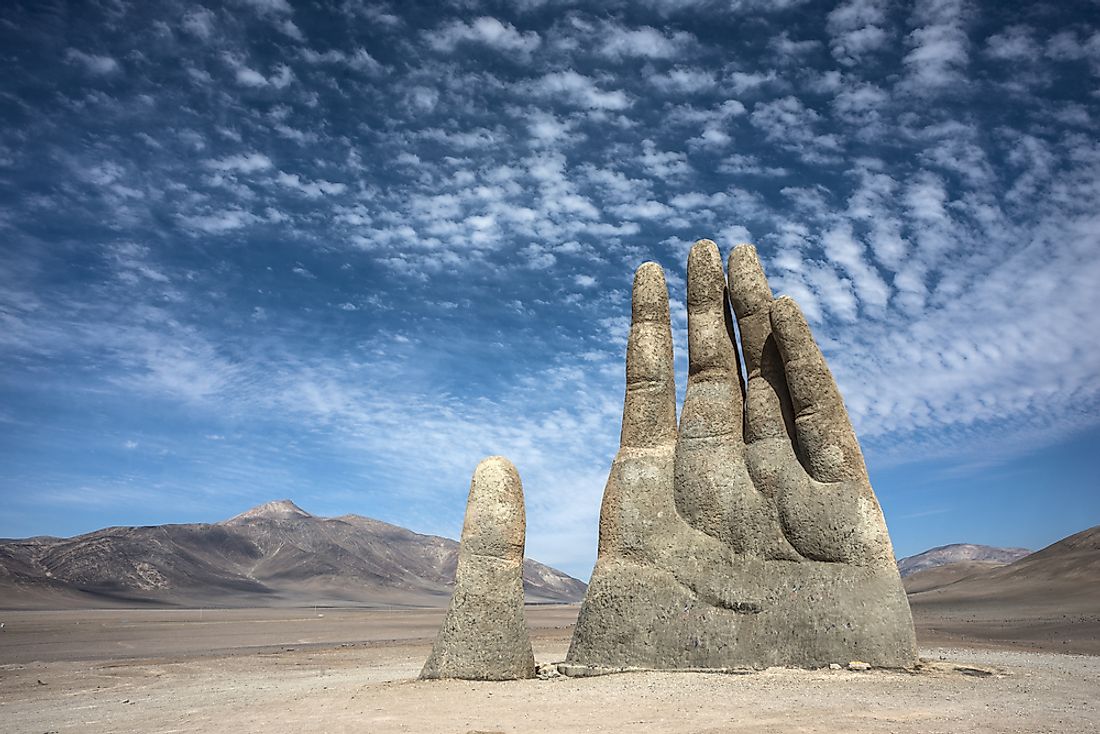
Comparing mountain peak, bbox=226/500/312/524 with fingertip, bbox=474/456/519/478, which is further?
mountain peak, bbox=226/500/312/524

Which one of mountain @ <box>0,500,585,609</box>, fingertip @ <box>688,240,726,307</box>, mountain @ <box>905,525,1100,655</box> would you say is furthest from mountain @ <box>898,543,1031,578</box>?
fingertip @ <box>688,240,726,307</box>

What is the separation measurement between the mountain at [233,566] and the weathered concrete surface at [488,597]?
73938 millimetres

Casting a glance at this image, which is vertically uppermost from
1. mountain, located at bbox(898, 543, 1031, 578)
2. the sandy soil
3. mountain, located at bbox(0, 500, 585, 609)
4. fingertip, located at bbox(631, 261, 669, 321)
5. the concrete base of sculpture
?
mountain, located at bbox(898, 543, 1031, 578)

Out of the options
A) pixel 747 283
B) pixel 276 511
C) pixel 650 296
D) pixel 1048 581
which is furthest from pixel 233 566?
pixel 747 283

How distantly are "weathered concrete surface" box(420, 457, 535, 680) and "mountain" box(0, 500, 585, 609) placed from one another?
73.9m

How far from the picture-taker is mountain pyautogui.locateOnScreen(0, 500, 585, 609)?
8662cm

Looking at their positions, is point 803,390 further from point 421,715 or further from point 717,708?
point 421,715

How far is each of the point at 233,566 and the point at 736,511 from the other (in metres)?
110

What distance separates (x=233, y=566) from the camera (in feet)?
365

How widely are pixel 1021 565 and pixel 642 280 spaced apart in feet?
175

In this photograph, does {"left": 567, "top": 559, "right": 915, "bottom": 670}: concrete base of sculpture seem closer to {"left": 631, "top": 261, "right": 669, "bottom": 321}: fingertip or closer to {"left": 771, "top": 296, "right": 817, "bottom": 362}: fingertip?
{"left": 771, "top": 296, "right": 817, "bottom": 362}: fingertip

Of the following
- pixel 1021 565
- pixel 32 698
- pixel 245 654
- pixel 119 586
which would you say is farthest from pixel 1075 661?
pixel 119 586

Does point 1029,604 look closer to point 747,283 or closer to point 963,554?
point 747,283

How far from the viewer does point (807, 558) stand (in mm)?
13008
